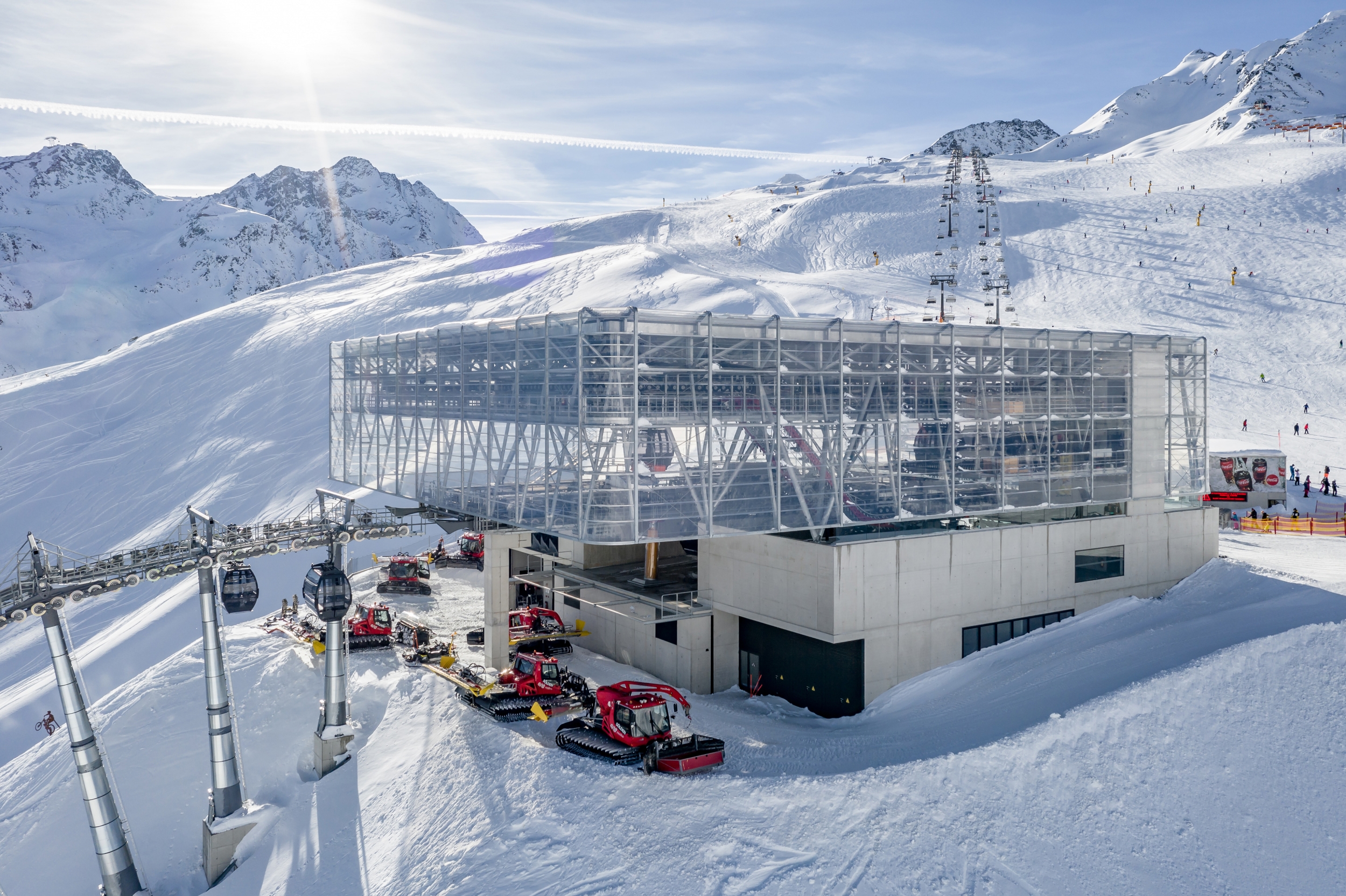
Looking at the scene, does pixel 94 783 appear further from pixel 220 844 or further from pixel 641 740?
pixel 641 740

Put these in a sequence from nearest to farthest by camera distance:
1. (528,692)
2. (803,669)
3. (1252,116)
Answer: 1. (528,692)
2. (803,669)
3. (1252,116)

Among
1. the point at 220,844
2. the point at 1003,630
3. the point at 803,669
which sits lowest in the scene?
the point at 220,844

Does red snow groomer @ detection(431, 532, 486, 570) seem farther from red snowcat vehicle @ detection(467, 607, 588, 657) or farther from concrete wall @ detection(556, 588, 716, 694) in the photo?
concrete wall @ detection(556, 588, 716, 694)

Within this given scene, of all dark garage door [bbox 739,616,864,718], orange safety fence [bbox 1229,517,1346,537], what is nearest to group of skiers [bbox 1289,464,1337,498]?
orange safety fence [bbox 1229,517,1346,537]

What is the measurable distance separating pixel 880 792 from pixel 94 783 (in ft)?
59.4

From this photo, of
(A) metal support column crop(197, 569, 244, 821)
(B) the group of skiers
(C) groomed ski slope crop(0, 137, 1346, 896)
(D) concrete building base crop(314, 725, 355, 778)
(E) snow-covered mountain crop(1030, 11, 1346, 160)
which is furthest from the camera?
(E) snow-covered mountain crop(1030, 11, 1346, 160)

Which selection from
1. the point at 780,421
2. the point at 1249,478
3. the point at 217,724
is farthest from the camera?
the point at 1249,478

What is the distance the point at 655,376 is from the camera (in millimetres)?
23250

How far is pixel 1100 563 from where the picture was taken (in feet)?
96.9

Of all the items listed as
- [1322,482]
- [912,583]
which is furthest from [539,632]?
[1322,482]

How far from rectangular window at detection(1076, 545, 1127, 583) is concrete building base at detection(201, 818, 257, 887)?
2556 cm

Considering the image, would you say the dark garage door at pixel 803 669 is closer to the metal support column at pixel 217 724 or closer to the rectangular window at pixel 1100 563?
the rectangular window at pixel 1100 563

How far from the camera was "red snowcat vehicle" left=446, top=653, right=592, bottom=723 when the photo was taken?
24.8 m

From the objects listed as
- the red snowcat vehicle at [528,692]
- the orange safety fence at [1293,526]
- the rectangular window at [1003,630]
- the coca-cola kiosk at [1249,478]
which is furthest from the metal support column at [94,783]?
the coca-cola kiosk at [1249,478]
